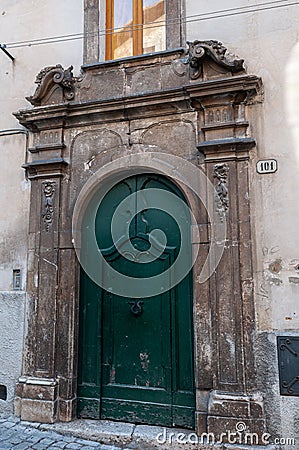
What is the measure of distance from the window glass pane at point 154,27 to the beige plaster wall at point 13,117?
0.78 meters

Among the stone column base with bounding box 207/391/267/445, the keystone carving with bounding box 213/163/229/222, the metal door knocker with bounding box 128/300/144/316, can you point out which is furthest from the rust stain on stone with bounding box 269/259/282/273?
the metal door knocker with bounding box 128/300/144/316

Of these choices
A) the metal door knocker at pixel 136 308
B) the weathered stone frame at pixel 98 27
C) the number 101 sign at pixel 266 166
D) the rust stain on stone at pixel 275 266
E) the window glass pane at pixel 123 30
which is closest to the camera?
the rust stain on stone at pixel 275 266

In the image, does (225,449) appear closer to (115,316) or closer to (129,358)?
(129,358)

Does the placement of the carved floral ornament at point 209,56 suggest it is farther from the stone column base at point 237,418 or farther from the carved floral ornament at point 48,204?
the stone column base at point 237,418

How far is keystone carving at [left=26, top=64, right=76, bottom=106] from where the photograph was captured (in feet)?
15.8

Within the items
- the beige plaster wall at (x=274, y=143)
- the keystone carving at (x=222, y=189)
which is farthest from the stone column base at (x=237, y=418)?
the keystone carving at (x=222, y=189)

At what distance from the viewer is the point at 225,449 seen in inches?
147

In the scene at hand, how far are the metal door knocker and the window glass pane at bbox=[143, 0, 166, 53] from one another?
9.06 ft

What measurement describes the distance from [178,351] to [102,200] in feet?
5.97

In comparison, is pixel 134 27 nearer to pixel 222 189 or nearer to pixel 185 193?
pixel 185 193

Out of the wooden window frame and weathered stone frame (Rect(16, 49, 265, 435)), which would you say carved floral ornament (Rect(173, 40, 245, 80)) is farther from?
the wooden window frame

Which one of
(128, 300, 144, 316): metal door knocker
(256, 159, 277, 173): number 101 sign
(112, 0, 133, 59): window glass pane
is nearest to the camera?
(256, 159, 277, 173): number 101 sign

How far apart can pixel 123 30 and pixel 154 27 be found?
0.39m

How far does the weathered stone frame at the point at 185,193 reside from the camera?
156 inches
